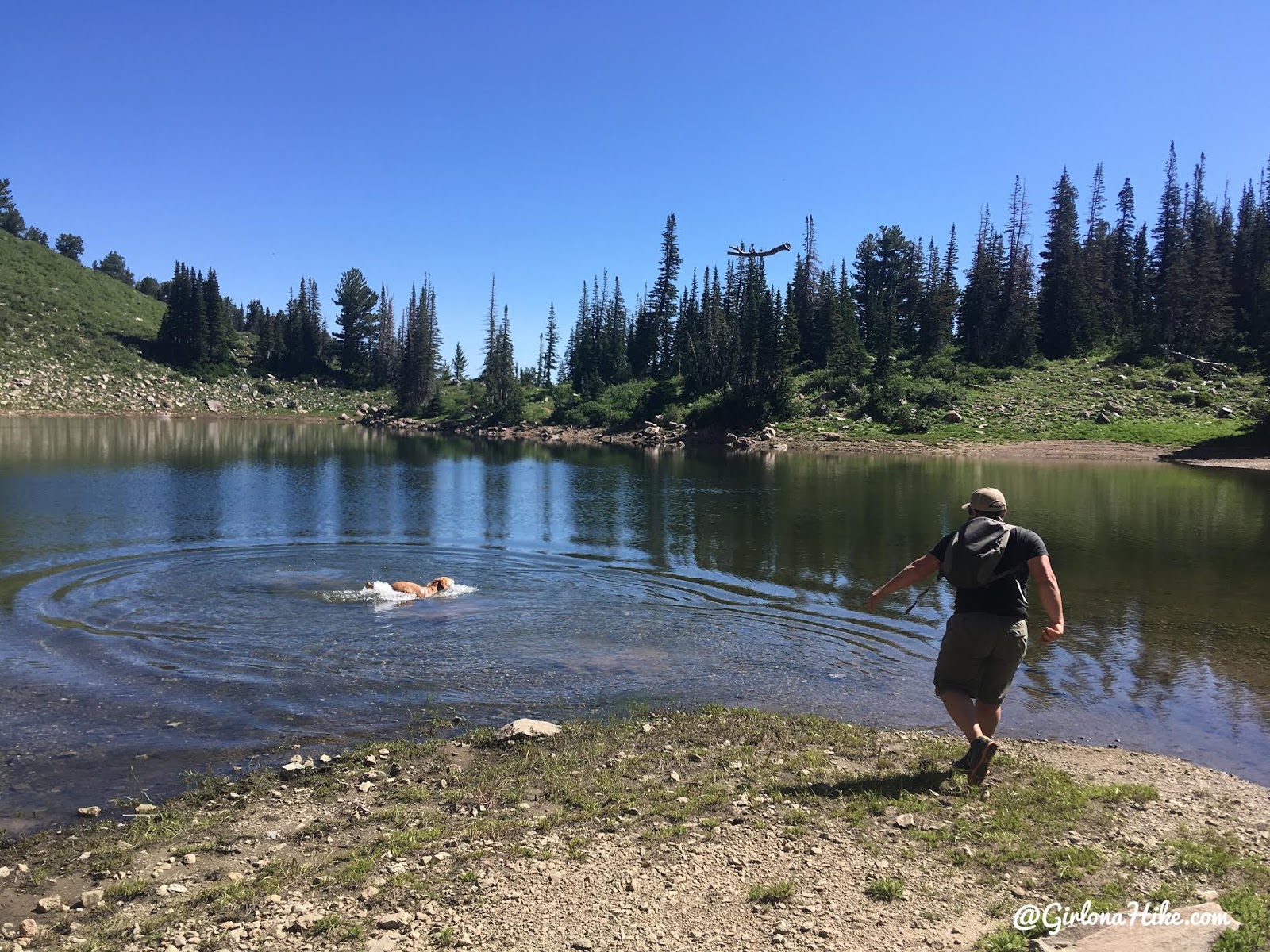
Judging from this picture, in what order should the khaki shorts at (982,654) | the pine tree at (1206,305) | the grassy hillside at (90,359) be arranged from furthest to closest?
the grassy hillside at (90,359) < the pine tree at (1206,305) < the khaki shorts at (982,654)

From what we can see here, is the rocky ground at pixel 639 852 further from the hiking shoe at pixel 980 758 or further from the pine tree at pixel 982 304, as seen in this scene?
the pine tree at pixel 982 304

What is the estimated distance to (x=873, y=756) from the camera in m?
9.62

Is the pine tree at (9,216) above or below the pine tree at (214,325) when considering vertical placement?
above

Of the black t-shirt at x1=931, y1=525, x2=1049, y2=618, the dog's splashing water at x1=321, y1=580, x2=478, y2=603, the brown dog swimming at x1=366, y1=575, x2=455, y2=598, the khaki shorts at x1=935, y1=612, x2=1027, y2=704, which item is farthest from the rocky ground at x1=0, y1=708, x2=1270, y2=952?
the brown dog swimming at x1=366, y1=575, x2=455, y2=598

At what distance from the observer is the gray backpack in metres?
8.41

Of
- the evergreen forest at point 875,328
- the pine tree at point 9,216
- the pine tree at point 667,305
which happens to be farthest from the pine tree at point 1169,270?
the pine tree at point 9,216

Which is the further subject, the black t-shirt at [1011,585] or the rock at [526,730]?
the rock at [526,730]

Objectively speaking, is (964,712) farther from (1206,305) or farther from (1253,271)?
(1253,271)

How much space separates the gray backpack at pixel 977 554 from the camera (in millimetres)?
8406

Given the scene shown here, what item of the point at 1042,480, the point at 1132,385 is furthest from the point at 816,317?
the point at 1042,480

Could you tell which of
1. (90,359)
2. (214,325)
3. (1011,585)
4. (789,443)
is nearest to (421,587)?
(1011,585)

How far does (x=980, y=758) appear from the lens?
8336mm

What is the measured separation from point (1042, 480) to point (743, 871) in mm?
50938

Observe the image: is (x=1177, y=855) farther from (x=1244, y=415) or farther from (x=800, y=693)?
(x=1244, y=415)
